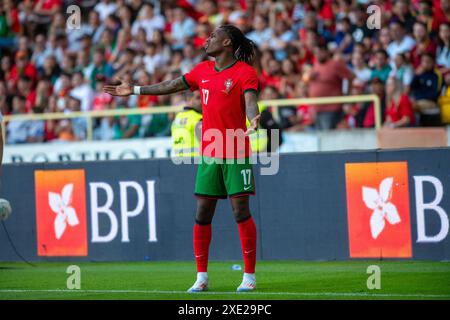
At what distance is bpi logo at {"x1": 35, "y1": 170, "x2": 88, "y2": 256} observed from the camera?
1347 centimetres

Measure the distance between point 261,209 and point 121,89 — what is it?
3.60 m

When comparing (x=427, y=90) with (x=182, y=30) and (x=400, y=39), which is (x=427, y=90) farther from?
(x=182, y=30)

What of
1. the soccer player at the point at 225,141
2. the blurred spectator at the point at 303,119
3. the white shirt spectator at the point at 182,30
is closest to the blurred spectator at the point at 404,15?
the blurred spectator at the point at 303,119

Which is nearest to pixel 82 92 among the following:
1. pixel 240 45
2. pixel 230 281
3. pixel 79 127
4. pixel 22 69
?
pixel 79 127

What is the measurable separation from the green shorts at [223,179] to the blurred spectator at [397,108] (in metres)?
6.35

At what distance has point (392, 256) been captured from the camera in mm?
11688

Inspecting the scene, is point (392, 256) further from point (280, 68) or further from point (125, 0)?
point (125, 0)

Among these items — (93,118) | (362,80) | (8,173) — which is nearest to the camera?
(8,173)

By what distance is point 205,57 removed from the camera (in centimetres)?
1786

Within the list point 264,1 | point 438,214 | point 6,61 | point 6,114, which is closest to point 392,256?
point 438,214

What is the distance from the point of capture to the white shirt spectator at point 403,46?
1638cm

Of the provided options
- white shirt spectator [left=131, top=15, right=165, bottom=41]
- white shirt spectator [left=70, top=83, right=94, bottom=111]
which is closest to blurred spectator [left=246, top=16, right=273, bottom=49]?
white shirt spectator [left=131, top=15, right=165, bottom=41]
